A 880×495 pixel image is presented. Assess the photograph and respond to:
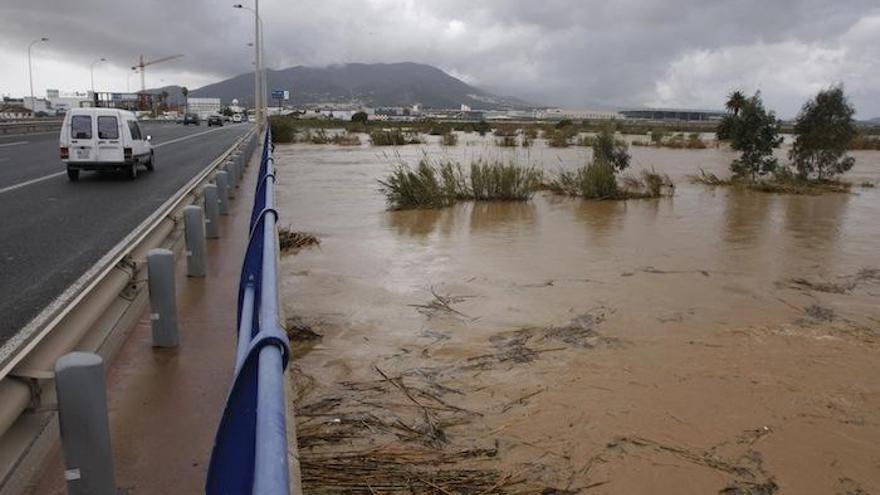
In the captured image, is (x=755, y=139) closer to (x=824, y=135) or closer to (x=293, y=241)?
(x=824, y=135)

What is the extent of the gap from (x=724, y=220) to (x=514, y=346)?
11.3 metres

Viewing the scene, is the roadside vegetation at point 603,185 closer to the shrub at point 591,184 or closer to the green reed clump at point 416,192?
the shrub at point 591,184

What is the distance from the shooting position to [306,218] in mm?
16328

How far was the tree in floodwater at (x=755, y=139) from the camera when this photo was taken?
81.1ft

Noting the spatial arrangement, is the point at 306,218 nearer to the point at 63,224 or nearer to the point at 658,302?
the point at 63,224

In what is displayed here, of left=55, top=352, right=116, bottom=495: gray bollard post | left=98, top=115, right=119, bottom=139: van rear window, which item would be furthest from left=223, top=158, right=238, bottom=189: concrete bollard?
left=55, top=352, right=116, bottom=495: gray bollard post

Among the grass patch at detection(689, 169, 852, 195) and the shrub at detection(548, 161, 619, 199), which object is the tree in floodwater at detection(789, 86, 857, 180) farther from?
the shrub at detection(548, 161, 619, 199)

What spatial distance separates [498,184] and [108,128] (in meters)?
9.82

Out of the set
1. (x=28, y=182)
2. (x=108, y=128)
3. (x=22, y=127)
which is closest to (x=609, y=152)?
(x=108, y=128)

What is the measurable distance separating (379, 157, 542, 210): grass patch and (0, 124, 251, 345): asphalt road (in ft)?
16.6

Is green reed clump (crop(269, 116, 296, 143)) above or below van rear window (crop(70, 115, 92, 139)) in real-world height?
below

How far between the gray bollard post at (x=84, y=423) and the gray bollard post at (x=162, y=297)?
2284mm

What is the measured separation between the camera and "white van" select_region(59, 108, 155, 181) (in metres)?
18.2

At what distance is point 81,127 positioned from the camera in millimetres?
18453
